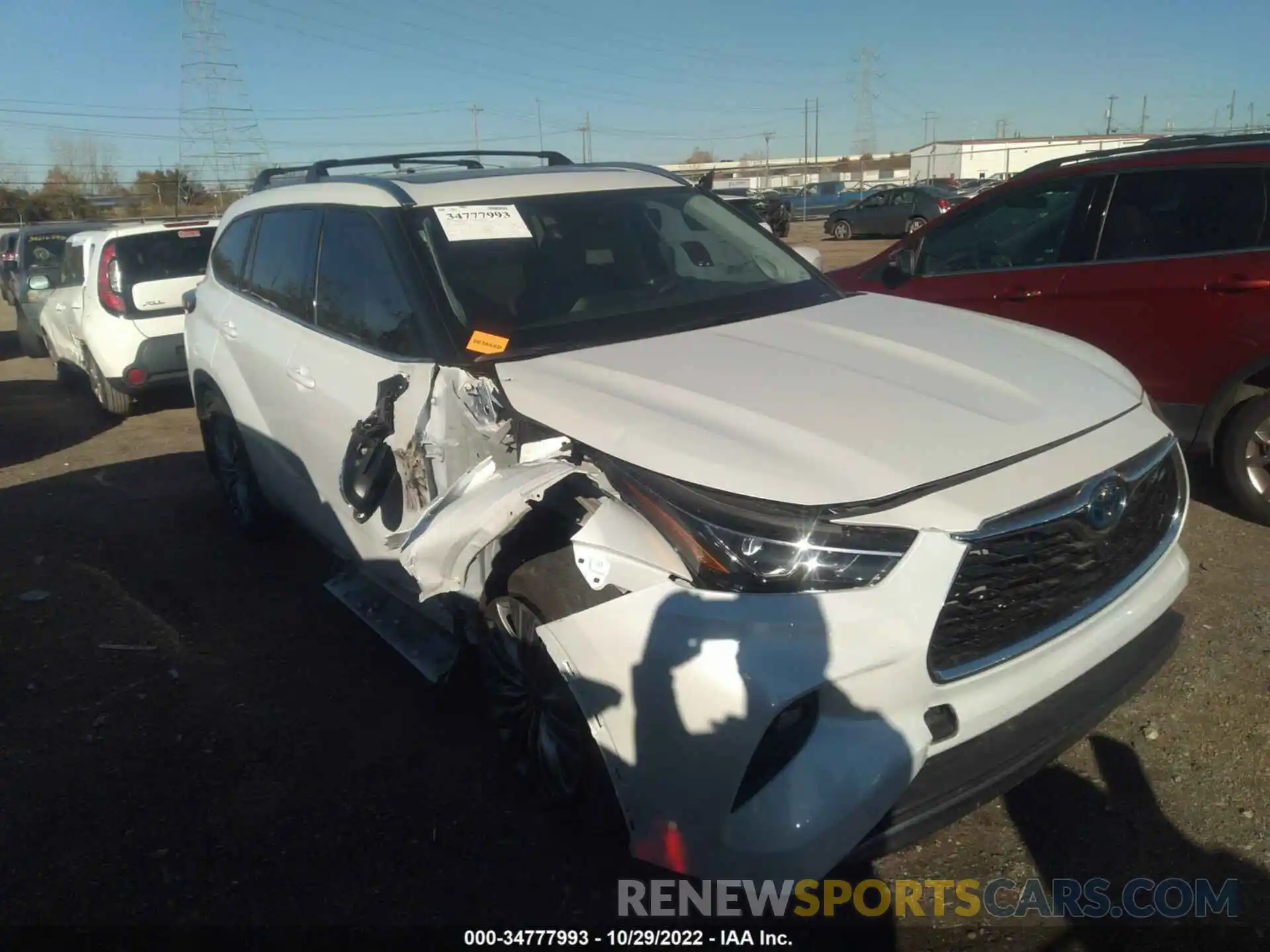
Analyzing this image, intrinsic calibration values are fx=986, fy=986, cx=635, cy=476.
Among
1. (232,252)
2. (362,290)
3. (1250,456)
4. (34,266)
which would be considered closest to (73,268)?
(34,266)

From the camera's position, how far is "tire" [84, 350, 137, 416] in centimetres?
894

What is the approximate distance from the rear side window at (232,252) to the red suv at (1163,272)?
3362 millimetres

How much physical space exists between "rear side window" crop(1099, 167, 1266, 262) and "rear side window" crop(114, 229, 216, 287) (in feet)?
24.6

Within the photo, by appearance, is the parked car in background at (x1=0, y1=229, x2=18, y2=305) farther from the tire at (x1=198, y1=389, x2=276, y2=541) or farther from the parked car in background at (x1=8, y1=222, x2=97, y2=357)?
the tire at (x1=198, y1=389, x2=276, y2=541)

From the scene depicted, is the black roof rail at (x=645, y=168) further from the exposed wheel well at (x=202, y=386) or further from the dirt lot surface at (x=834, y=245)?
the dirt lot surface at (x=834, y=245)

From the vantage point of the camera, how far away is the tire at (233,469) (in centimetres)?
525

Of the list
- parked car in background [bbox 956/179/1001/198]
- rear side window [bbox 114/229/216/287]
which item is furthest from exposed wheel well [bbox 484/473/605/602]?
parked car in background [bbox 956/179/1001/198]

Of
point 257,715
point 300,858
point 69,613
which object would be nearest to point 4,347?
point 69,613

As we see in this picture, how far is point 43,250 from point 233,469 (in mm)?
12362

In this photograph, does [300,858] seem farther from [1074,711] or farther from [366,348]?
[1074,711]

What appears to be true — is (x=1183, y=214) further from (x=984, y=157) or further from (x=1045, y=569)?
(x=984, y=157)

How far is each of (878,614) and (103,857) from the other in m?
2.49

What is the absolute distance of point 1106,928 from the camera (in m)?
2.52

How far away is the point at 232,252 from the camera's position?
5.38 meters
